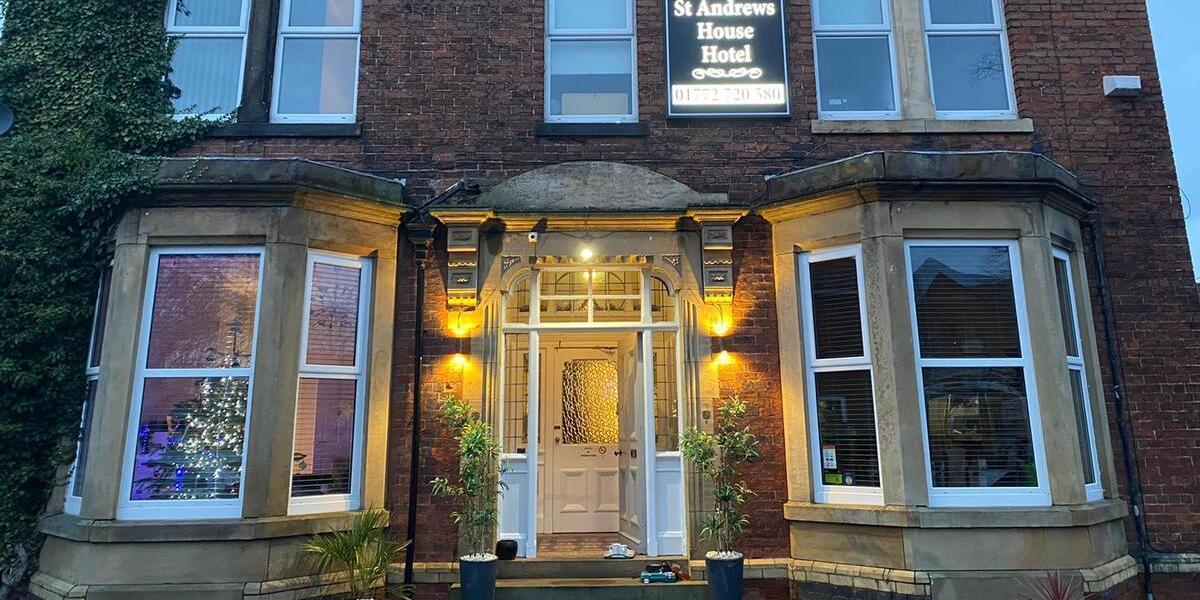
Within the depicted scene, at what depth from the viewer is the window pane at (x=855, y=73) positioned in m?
7.23

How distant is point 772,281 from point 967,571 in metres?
2.83

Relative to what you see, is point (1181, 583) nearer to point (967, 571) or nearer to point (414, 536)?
point (967, 571)

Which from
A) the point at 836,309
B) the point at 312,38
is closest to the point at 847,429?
the point at 836,309

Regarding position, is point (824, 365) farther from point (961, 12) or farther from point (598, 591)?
point (961, 12)

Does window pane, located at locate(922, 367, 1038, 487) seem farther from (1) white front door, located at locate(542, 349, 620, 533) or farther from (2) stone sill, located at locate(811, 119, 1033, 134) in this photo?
(1) white front door, located at locate(542, 349, 620, 533)

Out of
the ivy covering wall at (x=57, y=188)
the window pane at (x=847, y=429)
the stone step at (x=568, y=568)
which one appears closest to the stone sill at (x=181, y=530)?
the ivy covering wall at (x=57, y=188)

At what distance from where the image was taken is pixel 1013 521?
5684 mm

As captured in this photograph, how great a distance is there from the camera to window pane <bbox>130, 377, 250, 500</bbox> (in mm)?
5836

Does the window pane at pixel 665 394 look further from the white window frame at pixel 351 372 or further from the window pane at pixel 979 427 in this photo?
the white window frame at pixel 351 372

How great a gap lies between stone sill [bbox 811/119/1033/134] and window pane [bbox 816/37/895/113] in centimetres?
30

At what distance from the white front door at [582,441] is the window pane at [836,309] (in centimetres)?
251

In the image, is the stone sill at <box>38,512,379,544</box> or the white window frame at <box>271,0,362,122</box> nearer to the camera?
the stone sill at <box>38,512,379,544</box>

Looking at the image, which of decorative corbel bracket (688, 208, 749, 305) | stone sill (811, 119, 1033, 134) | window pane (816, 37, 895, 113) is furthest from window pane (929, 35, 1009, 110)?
decorative corbel bracket (688, 208, 749, 305)

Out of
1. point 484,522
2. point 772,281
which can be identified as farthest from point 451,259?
point 772,281
